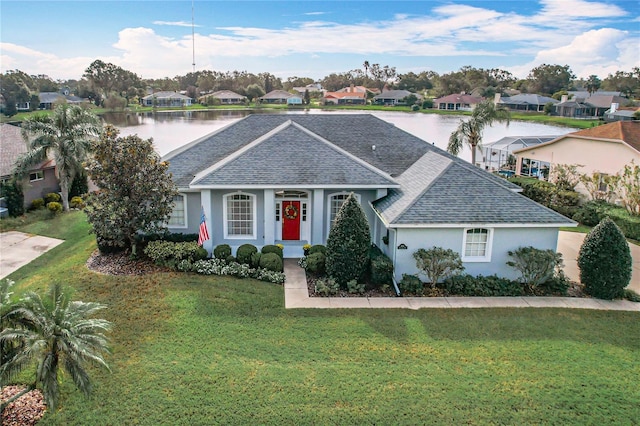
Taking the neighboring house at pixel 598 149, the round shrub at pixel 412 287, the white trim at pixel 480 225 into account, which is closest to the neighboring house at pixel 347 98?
the neighboring house at pixel 598 149

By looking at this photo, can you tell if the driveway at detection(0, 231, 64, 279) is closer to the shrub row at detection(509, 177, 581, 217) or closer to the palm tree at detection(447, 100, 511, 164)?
the shrub row at detection(509, 177, 581, 217)

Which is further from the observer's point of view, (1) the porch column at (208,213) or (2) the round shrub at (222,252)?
(1) the porch column at (208,213)

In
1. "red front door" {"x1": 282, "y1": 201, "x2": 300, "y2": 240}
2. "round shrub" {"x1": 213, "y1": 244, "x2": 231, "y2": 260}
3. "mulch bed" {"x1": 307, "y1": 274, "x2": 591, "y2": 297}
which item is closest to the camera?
"mulch bed" {"x1": 307, "y1": 274, "x2": 591, "y2": 297}

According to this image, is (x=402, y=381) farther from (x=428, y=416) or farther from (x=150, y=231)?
(x=150, y=231)

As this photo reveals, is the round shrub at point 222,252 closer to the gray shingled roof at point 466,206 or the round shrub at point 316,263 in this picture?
the round shrub at point 316,263

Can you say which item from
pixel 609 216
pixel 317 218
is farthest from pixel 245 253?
pixel 609 216

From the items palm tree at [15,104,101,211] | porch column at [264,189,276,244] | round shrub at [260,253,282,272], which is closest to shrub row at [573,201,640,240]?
porch column at [264,189,276,244]
